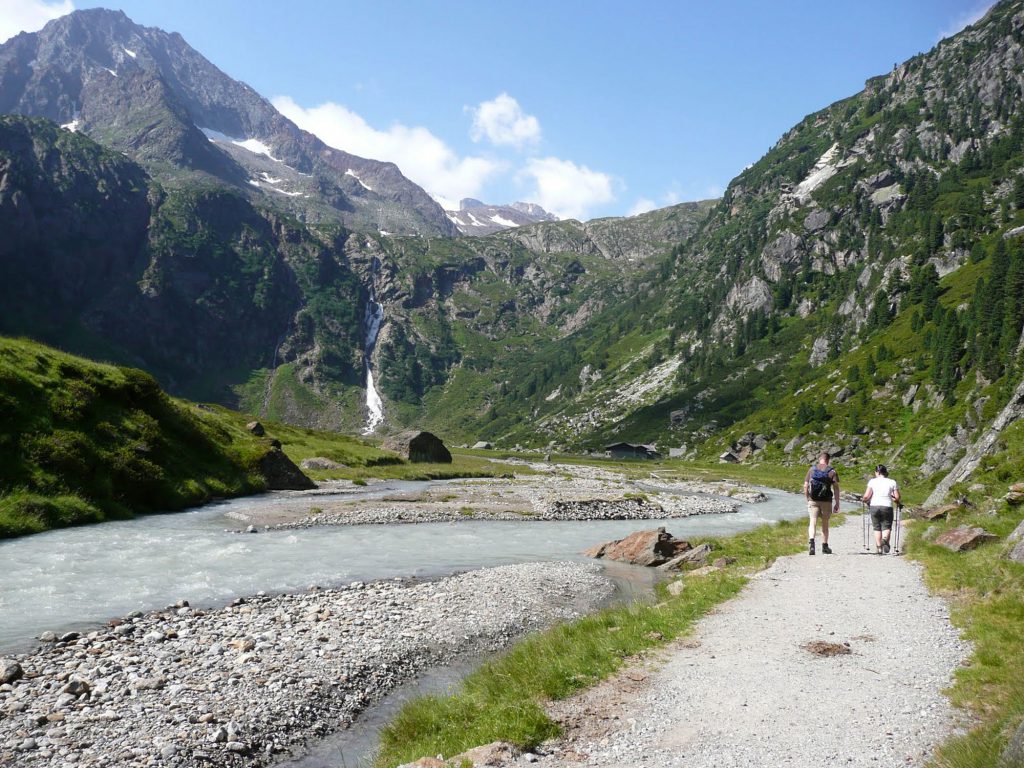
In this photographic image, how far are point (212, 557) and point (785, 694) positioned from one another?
2445cm

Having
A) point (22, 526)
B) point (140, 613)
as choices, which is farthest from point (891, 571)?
point (22, 526)

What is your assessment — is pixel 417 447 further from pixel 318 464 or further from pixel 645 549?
pixel 645 549

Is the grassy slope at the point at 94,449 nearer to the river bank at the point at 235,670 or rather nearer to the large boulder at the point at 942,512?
the river bank at the point at 235,670

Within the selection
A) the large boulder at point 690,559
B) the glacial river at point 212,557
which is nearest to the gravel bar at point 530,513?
the glacial river at point 212,557

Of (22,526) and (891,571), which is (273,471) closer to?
(22,526)

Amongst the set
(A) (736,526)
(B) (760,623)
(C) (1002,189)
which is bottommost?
(A) (736,526)

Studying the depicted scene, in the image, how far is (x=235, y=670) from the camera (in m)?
13.4

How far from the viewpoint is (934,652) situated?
10969 millimetres

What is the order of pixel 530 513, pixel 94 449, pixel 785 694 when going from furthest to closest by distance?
1. pixel 530 513
2. pixel 94 449
3. pixel 785 694

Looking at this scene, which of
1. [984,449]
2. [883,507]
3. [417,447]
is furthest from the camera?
[417,447]

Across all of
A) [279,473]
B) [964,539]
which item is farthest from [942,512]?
[279,473]

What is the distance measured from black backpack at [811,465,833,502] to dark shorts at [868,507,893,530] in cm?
204

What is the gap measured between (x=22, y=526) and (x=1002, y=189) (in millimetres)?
261984

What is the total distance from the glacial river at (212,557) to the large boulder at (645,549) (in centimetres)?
170
